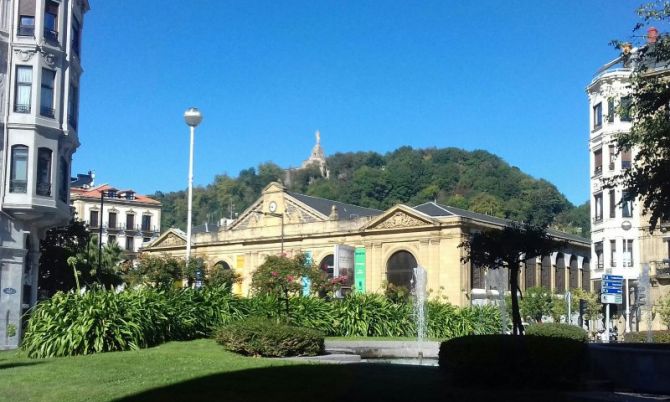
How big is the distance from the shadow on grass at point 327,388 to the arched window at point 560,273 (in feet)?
226

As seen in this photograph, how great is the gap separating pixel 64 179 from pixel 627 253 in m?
35.3

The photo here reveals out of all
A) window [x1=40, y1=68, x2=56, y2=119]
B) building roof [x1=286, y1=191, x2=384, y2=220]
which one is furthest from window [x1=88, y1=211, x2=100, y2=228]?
window [x1=40, y1=68, x2=56, y2=119]

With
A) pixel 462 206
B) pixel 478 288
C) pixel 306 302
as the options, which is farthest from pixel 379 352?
pixel 462 206

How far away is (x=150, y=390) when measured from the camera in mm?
11812

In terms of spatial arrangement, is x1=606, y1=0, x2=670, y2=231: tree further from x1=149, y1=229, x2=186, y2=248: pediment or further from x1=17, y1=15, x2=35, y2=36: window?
x1=149, y1=229, x2=186, y2=248: pediment

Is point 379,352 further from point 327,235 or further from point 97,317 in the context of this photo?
point 327,235

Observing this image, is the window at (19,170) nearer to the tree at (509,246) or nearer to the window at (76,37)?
the window at (76,37)

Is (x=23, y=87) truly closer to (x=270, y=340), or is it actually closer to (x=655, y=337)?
(x=270, y=340)

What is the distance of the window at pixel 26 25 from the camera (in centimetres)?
3011

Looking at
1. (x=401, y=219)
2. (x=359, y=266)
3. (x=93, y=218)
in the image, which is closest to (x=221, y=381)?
(x=401, y=219)

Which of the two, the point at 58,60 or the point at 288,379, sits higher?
the point at 58,60

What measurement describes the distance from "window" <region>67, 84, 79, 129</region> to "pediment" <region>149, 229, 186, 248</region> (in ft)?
185

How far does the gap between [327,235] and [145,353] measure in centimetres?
6137

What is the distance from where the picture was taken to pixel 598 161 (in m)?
52.8
